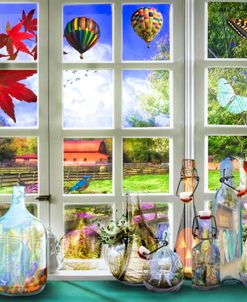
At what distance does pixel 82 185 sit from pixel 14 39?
77cm

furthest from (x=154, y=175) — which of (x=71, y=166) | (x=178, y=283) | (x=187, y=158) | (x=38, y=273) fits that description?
(x=38, y=273)

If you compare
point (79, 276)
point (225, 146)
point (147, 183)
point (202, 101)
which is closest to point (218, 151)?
point (225, 146)

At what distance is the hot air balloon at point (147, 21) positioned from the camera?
2303mm

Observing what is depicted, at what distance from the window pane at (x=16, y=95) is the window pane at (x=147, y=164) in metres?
0.52

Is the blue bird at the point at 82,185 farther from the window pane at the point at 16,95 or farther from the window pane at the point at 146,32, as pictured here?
the window pane at the point at 146,32

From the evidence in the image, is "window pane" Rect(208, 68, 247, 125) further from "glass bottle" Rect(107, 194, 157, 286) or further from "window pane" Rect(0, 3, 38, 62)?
"window pane" Rect(0, 3, 38, 62)

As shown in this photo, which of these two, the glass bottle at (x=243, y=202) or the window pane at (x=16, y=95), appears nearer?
the glass bottle at (x=243, y=202)

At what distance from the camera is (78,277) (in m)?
2.15

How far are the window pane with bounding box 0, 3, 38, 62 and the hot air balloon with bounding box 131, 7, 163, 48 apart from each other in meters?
0.47

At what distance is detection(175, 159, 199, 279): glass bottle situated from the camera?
2115mm

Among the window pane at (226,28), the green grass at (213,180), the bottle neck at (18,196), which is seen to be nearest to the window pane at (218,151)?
the green grass at (213,180)

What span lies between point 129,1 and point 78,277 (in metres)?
1.27

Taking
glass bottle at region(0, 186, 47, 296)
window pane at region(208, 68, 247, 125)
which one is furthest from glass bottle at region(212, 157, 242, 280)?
glass bottle at region(0, 186, 47, 296)

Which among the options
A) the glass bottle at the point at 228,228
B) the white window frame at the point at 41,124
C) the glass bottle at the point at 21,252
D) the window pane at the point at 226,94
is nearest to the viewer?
the glass bottle at the point at 21,252
